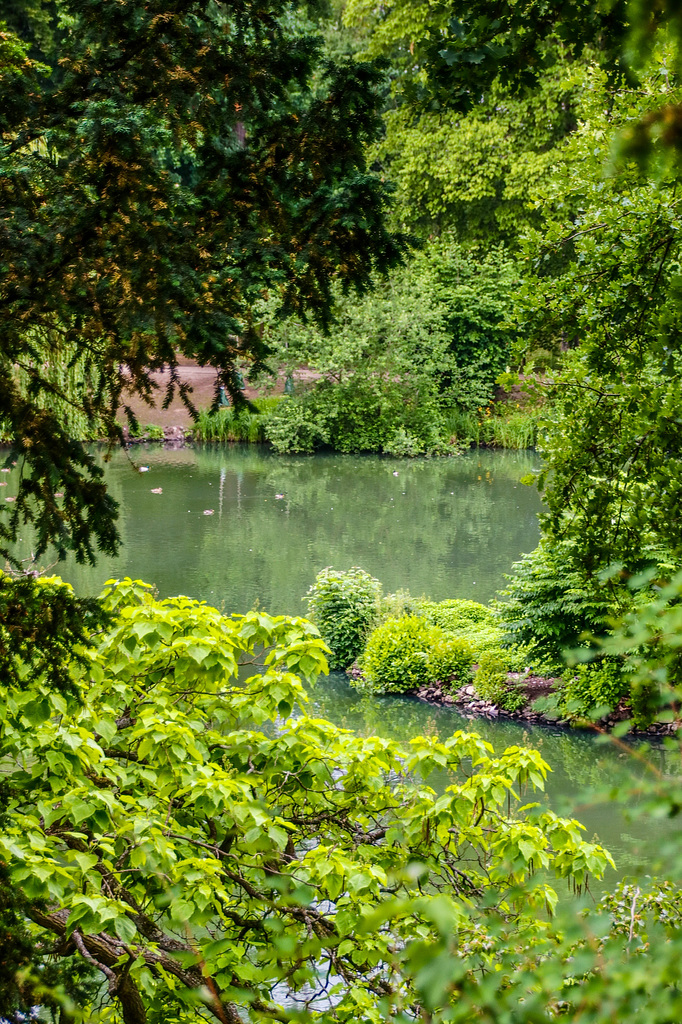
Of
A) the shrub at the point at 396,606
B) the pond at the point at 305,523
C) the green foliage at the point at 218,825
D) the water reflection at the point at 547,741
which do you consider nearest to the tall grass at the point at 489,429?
the pond at the point at 305,523

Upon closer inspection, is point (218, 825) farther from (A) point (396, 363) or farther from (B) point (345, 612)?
(A) point (396, 363)

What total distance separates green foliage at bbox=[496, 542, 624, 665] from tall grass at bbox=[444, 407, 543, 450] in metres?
16.3

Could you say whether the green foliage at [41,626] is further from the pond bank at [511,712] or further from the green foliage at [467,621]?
the green foliage at [467,621]

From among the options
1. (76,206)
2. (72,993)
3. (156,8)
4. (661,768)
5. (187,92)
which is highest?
(156,8)

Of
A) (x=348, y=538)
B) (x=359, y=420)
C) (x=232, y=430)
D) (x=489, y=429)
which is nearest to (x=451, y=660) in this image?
(x=348, y=538)

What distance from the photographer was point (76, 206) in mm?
2912

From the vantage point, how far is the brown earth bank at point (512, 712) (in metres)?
8.96

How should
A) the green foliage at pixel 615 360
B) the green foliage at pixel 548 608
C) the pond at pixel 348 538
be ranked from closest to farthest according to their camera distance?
the green foliage at pixel 615 360 < the green foliage at pixel 548 608 < the pond at pixel 348 538

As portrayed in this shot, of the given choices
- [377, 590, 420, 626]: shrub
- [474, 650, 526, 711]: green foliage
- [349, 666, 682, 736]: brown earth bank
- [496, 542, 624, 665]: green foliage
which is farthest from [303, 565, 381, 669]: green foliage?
[496, 542, 624, 665]: green foliage

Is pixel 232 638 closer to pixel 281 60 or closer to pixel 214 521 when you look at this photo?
pixel 281 60

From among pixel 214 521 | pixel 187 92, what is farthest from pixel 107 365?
pixel 214 521

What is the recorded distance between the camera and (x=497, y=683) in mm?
9508

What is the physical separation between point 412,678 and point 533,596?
1635 millimetres

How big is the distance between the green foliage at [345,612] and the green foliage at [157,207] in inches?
293
